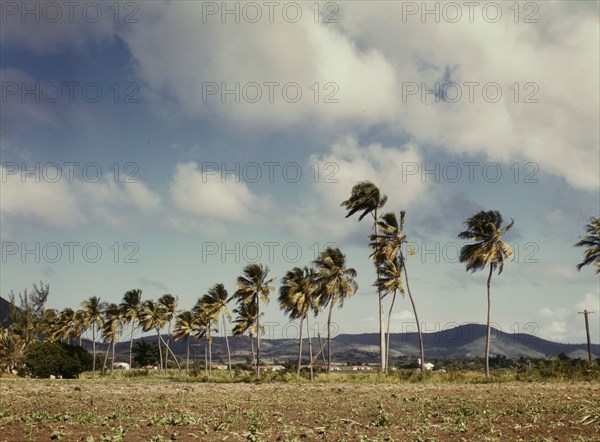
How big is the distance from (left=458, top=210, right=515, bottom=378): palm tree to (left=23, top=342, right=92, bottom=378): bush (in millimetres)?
50303

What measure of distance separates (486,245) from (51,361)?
5290cm

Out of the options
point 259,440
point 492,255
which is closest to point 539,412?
point 259,440

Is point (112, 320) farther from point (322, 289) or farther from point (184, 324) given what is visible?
point (322, 289)

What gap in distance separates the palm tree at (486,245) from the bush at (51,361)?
50303 mm

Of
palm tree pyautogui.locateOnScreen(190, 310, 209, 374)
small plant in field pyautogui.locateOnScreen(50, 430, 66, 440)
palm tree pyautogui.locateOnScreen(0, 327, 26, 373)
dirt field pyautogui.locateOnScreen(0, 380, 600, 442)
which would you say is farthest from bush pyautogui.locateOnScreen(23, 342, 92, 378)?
small plant in field pyautogui.locateOnScreen(50, 430, 66, 440)

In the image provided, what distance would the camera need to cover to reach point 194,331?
11025 cm

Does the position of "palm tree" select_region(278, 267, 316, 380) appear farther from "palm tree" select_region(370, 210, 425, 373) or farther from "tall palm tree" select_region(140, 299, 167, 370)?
"tall palm tree" select_region(140, 299, 167, 370)

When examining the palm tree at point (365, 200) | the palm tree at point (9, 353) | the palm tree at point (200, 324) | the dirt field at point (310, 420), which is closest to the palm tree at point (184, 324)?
the palm tree at point (200, 324)

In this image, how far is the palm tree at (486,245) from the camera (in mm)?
51625

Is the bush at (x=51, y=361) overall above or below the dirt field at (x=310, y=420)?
below

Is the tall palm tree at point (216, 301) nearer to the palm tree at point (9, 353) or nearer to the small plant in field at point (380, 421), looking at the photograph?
the palm tree at point (9, 353)

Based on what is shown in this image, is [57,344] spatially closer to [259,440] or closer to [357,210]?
[357,210]

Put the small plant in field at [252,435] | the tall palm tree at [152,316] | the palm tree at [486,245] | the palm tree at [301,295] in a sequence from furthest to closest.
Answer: the tall palm tree at [152,316] → the palm tree at [301,295] → the palm tree at [486,245] → the small plant in field at [252,435]

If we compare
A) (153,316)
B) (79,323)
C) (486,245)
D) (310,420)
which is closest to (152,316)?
(153,316)
